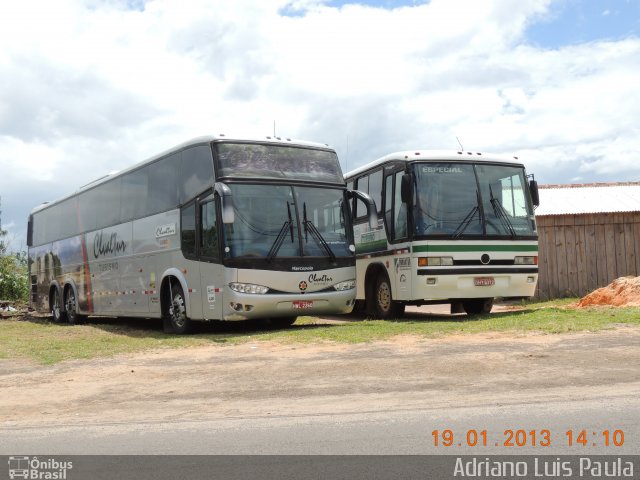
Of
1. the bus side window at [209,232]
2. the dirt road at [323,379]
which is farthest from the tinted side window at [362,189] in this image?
the dirt road at [323,379]

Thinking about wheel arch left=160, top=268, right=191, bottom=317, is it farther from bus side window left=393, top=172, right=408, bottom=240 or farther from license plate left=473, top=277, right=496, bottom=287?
license plate left=473, top=277, right=496, bottom=287

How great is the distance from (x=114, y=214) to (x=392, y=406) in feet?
41.8

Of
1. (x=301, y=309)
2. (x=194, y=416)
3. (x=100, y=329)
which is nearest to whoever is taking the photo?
(x=194, y=416)

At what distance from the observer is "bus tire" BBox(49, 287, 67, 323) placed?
73.3 ft

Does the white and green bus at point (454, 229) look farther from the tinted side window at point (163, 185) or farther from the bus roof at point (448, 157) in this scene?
the tinted side window at point (163, 185)

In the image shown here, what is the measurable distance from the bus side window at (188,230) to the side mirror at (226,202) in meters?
1.42

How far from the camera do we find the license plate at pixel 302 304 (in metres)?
14.0

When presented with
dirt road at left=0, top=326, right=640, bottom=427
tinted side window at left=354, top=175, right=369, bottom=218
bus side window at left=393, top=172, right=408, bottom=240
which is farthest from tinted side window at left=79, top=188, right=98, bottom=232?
dirt road at left=0, top=326, right=640, bottom=427

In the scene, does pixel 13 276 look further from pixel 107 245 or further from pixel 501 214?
pixel 501 214

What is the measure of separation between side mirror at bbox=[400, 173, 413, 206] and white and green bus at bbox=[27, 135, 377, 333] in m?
0.67

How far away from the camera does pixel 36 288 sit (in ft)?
82.2
